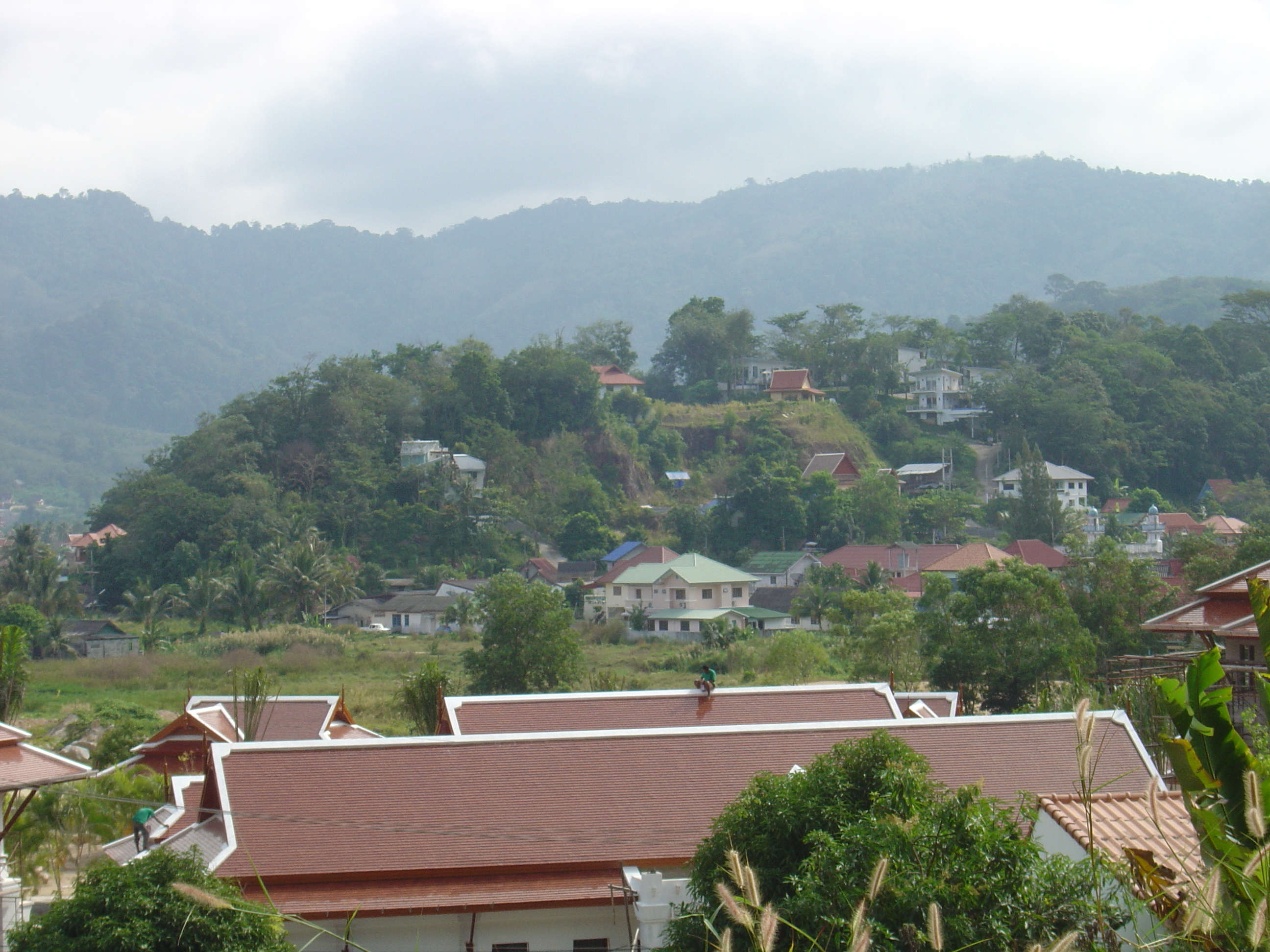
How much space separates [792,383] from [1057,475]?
16709 mm

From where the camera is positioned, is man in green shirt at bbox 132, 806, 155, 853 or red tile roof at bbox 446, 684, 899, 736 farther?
red tile roof at bbox 446, 684, 899, 736

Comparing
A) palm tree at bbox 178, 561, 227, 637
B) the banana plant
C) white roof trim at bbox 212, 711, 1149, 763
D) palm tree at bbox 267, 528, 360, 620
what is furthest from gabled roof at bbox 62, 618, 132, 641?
the banana plant

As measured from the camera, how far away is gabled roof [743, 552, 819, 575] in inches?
2163

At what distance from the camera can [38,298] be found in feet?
646

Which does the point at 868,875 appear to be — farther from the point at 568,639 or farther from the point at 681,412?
the point at 681,412

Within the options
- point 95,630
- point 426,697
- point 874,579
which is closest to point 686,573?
point 874,579

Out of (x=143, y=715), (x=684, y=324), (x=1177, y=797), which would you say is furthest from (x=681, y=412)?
(x=1177, y=797)

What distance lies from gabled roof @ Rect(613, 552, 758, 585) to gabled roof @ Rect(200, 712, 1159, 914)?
3605cm

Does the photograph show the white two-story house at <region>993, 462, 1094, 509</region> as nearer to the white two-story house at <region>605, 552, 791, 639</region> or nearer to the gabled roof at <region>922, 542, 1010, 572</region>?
the gabled roof at <region>922, 542, 1010, 572</region>

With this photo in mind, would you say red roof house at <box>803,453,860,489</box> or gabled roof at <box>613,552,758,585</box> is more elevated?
red roof house at <box>803,453,860,489</box>

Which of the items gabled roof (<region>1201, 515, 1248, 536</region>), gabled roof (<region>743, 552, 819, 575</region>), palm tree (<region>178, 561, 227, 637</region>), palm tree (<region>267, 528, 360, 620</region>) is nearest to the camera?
palm tree (<region>178, 561, 227, 637</region>)

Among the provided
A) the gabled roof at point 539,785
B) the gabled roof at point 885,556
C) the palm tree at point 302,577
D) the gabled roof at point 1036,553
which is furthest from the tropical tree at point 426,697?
the gabled roof at point 1036,553

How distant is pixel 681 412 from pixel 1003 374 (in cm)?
2055

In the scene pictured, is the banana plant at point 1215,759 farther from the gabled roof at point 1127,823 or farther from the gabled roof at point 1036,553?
the gabled roof at point 1036,553
